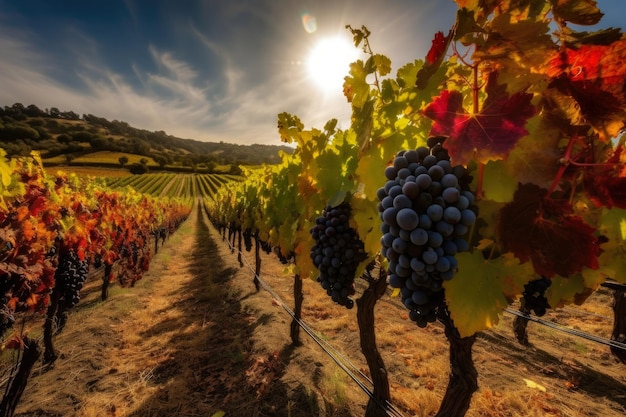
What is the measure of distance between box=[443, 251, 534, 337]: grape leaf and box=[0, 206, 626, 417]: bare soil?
345cm

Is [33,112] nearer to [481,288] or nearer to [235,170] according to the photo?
[235,170]

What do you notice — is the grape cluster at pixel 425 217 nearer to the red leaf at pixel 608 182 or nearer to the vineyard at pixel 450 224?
the vineyard at pixel 450 224

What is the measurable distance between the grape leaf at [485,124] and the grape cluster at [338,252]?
1.41m

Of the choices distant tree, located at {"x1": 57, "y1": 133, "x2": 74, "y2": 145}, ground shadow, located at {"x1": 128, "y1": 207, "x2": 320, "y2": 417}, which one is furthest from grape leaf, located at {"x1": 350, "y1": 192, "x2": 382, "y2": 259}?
distant tree, located at {"x1": 57, "y1": 133, "x2": 74, "y2": 145}

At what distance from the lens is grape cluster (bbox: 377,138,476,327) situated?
1176 mm

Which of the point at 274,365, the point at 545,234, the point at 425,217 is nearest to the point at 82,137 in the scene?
the point at 274,365

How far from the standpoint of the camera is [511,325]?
26.0 feet

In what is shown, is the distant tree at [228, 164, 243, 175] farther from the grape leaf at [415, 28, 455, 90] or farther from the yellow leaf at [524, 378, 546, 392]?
the grape leaf at [415, 28, 455, 90]

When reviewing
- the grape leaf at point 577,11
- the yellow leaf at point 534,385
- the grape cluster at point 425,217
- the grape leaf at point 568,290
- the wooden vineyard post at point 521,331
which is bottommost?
the yellow leaf at point 534,385

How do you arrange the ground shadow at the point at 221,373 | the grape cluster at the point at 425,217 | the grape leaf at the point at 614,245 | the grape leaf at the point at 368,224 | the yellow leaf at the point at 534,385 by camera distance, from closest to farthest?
the grape cluster at the point at 425,217, the grape leaf at the point at 614,245, the grape leaf at the point at 368,224, the ground shadow at the point at 221,373, the yellow leaf at the point at 534,385

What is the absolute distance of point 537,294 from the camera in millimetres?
1842

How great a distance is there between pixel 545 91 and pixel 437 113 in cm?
45

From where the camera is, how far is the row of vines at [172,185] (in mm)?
66044

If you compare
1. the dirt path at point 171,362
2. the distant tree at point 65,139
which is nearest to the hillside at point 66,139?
the distant tree at point 65,139
